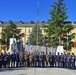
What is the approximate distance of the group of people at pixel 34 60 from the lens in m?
25.3

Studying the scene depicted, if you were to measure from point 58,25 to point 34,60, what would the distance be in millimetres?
35695

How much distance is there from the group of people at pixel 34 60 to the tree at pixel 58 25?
32131mm

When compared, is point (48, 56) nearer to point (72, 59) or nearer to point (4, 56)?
point (72, 59)

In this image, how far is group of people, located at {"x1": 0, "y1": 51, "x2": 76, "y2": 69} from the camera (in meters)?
25.3

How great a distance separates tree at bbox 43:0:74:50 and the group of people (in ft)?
105

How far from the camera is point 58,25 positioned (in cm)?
6100

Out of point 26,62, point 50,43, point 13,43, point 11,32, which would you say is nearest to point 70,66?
point 26,62

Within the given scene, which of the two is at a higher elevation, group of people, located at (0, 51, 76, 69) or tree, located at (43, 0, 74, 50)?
tree, located at (43, 0, 74, 50)

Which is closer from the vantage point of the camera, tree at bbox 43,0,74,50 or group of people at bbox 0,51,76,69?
group of people at bbox 0,51,76,69

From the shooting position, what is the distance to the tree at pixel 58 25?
2344 inches

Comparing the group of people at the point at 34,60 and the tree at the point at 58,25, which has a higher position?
the tree at the point at 58,25

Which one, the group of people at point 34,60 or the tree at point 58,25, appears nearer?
the group of people at point 34,60

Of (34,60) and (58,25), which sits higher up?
(58,25)

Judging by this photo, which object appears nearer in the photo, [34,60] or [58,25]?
[34,60]
